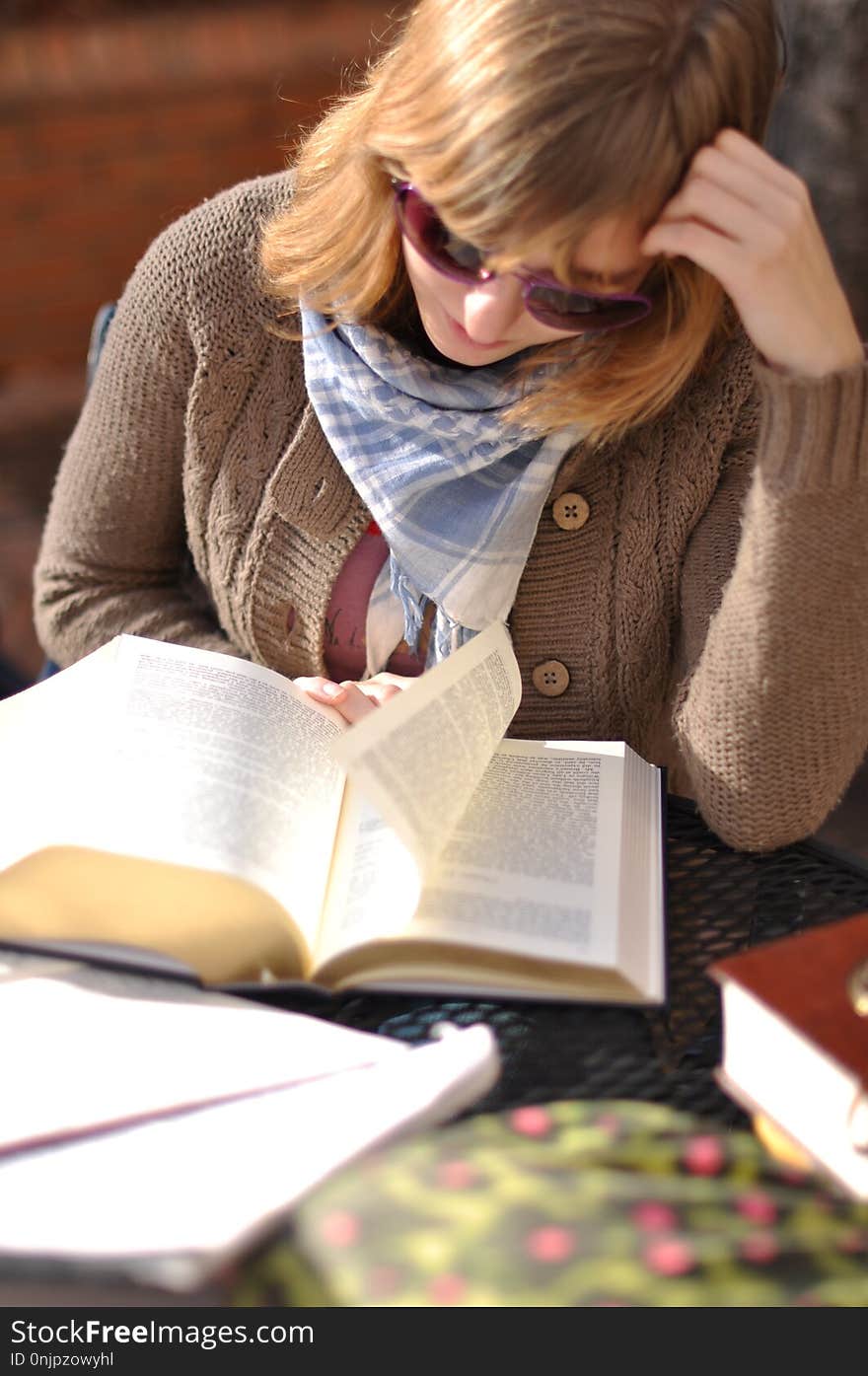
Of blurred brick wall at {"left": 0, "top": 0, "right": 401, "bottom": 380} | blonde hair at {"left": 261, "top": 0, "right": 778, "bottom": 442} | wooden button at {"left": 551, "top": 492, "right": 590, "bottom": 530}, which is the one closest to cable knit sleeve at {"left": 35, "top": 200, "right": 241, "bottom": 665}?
blonde hair at {"left": 261, "top": 0, "right": 778, "bottom": 442}

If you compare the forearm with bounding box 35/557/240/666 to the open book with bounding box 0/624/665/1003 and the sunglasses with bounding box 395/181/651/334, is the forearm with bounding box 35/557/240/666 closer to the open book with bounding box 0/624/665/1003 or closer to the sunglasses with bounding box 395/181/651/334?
the open book with bounding box 0/624/665/1003

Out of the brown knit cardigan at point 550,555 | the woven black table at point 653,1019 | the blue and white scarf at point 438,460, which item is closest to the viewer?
the woven black table at point 653,1019

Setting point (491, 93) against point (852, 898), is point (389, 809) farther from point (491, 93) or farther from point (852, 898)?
point (491, 93)

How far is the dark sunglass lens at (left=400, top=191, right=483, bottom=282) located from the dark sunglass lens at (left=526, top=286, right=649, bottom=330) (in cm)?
5

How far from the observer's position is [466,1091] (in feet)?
2.19

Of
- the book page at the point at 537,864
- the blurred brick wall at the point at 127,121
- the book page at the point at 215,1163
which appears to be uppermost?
the blurred brick wall at the point at 127,121

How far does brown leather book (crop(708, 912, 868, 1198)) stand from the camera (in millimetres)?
647

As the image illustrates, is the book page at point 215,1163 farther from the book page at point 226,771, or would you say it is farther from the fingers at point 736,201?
the fingers at point 736,201

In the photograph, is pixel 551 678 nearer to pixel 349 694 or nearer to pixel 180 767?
pixel 349 694

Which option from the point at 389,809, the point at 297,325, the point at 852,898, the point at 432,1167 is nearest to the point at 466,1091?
the point at 432,1167

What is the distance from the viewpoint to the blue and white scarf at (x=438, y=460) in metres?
1.08

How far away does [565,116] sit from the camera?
31.4 inches

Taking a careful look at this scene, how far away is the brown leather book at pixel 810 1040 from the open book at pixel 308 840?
0.23 feet

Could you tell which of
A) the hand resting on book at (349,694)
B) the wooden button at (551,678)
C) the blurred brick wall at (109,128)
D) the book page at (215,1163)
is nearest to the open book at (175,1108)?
the book page at (215,1163)
